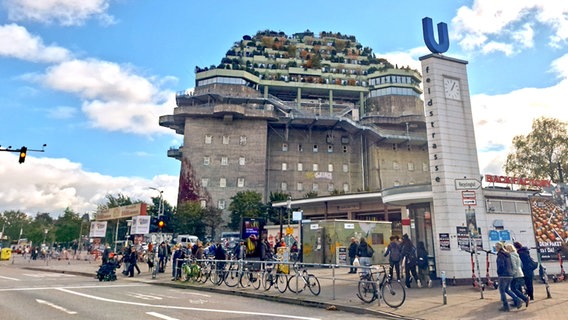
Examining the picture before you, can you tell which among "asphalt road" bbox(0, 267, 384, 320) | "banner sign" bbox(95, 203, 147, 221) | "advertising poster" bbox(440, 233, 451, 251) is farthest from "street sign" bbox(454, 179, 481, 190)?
"banner sign" bbox(95, 203, 147, 221)

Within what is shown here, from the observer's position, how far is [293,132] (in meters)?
77.9

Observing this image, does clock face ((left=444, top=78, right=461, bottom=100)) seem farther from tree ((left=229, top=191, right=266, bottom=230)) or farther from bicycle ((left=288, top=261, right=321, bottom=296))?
tree ((left=229, top=191, right=266, bottom=230))

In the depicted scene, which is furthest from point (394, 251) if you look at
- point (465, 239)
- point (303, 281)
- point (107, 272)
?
point (107, 272)

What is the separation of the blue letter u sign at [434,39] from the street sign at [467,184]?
6809 mm

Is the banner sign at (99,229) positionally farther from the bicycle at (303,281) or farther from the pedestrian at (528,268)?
the pedestrian at (528,268)

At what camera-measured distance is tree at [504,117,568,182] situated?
51875mm

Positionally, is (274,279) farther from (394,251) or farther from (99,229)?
(99,229)

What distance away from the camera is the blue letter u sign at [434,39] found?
18.5 m

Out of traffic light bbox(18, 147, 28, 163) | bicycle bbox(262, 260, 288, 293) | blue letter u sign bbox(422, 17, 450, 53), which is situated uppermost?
blue letter u sign bbox(422, 17, 450, 53)

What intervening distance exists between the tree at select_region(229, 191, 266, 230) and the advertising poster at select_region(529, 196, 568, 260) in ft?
151

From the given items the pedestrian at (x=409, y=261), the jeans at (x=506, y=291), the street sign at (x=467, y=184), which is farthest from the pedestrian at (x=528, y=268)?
the street sign at (x=467, y=184)

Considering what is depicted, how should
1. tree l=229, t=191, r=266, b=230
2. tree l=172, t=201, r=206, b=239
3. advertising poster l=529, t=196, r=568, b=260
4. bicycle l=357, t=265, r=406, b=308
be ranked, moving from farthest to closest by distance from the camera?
tree l=229, t=191, r=266, b=230 → tree l=172, t=201, r=206, b=239 → advertising poster l=529, t=196, r=568, b=260 → bicycle l=357, t=265, r=406, b=308

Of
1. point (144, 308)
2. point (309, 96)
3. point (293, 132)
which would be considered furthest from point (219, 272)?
point (309, 96)

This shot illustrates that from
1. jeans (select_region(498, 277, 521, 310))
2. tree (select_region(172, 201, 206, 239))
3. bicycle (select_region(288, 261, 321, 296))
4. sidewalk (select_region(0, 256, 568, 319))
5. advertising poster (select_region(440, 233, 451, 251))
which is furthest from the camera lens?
tree (select_region(172, 201, 206, 239))
